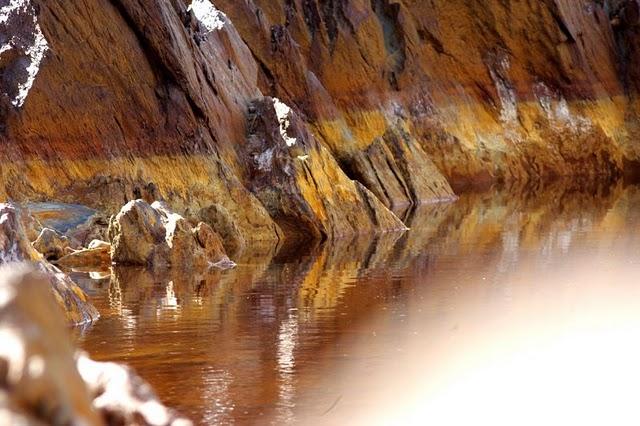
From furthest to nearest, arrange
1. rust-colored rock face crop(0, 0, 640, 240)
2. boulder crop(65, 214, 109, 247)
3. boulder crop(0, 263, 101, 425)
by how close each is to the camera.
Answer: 1. rust-colored rock face crop(0, 0, 640, 240)
2. boulder crop(65, 214, 109, 247)
3. boulder crop(0, 263, 101, 425)

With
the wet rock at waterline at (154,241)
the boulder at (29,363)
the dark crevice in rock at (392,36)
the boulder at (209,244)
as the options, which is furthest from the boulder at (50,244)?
the dark crevice in rock at (392,36)

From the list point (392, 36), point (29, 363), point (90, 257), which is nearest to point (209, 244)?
point (90, 257)

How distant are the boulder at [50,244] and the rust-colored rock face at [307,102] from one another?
2.76m

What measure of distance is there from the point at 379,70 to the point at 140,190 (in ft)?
68.6

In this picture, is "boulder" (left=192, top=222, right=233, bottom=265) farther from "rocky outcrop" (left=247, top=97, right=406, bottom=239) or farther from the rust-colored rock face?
"rocky outcrop" (left=247, top=97, right=406, bottom=239)

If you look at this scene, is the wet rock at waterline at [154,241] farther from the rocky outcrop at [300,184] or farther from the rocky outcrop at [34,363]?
the rocky outcrop at [34,363]

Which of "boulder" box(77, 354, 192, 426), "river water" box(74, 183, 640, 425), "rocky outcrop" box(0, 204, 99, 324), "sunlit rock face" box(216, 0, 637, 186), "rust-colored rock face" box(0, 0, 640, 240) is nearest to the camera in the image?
"boulder" box(77, 354, 192, 426)

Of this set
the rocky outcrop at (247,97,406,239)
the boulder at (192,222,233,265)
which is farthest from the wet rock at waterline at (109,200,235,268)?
the rocky outcrop at (247,97,406,239)

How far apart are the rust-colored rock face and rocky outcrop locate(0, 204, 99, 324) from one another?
9.44 meters

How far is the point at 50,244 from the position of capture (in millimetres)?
20906

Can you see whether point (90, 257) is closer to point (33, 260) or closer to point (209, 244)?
point (209, 244)

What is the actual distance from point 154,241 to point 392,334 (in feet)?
27.6

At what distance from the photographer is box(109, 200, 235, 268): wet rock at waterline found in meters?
20.9

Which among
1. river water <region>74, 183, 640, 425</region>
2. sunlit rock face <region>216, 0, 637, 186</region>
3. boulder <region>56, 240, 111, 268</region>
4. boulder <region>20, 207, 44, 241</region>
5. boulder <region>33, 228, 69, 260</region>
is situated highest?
sunlit rock face <region>216, 0, 637, 186</region>
